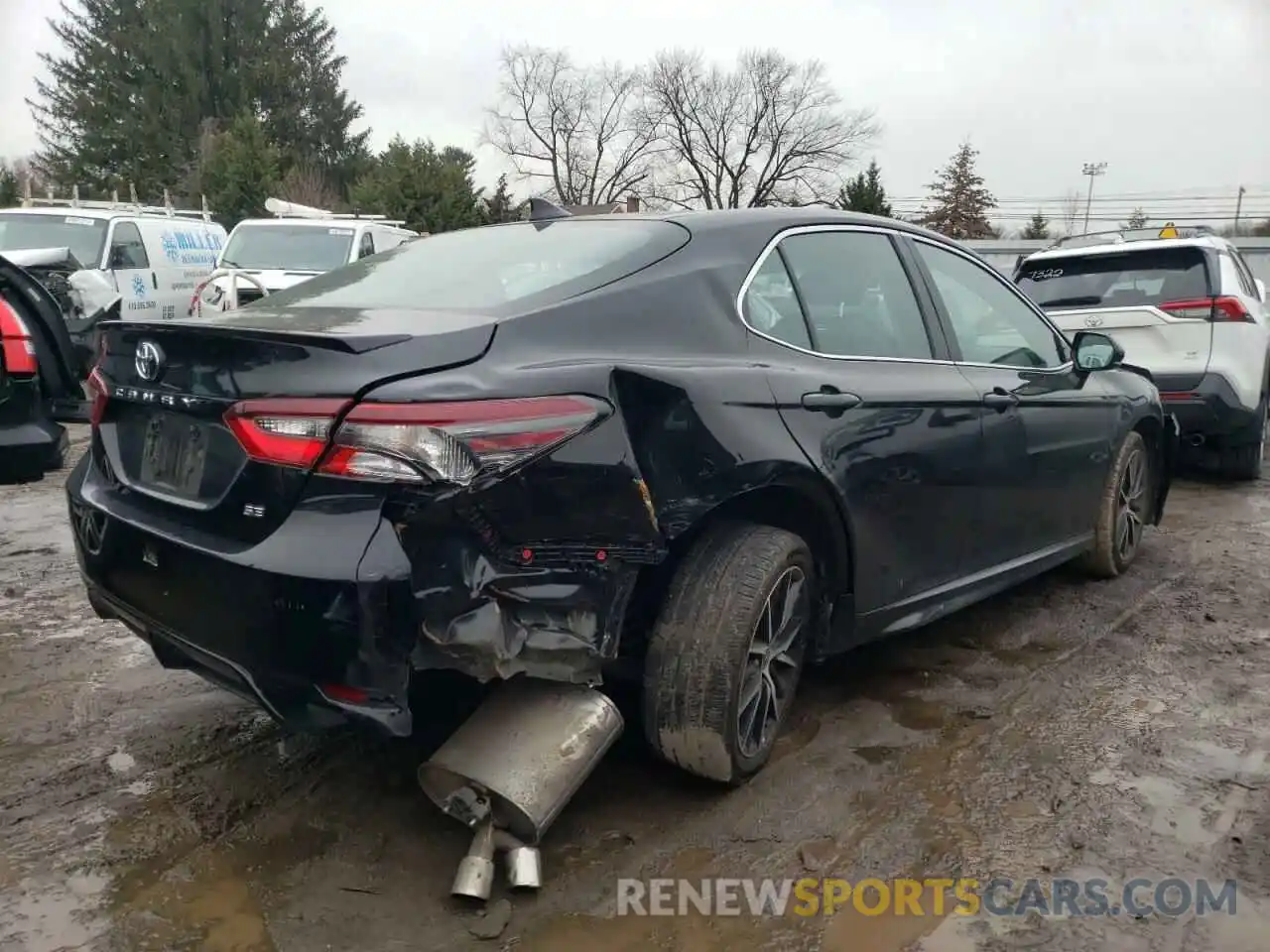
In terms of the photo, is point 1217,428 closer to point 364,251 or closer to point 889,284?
point 889,284

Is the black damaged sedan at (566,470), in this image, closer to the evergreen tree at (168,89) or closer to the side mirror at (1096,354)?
the side mirror at (1096,354)

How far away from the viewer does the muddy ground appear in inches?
91.1

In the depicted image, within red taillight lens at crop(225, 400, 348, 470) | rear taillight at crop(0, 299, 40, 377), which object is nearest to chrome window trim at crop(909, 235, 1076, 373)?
red taillight lens at crop(225, 400, 348, 470)

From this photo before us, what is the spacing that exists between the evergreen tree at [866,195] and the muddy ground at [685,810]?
3333 cm

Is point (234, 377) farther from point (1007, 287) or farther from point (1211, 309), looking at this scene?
point (1211, 309)

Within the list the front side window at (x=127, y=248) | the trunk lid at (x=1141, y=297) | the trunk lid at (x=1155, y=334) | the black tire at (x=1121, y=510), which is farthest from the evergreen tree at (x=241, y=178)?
the black tire at (x=1121, y=510)

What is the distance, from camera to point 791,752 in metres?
3.14

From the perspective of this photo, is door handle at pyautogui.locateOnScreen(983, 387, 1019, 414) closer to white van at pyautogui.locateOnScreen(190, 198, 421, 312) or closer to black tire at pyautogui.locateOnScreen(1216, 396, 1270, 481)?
black tire at pyautogui.locateOnScreen(1216, 396, 1270, 481)

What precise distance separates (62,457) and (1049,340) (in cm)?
404

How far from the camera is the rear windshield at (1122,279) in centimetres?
690

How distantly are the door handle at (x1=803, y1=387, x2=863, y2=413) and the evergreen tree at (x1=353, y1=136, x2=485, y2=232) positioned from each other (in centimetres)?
2579

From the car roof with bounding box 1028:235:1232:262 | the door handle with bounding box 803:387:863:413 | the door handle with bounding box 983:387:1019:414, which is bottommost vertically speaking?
the door handle with bounding box 983:387:1019:414

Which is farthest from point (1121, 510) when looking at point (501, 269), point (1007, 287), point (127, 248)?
point (127, 248)

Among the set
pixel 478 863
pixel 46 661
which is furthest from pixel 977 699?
pixel 46 661
